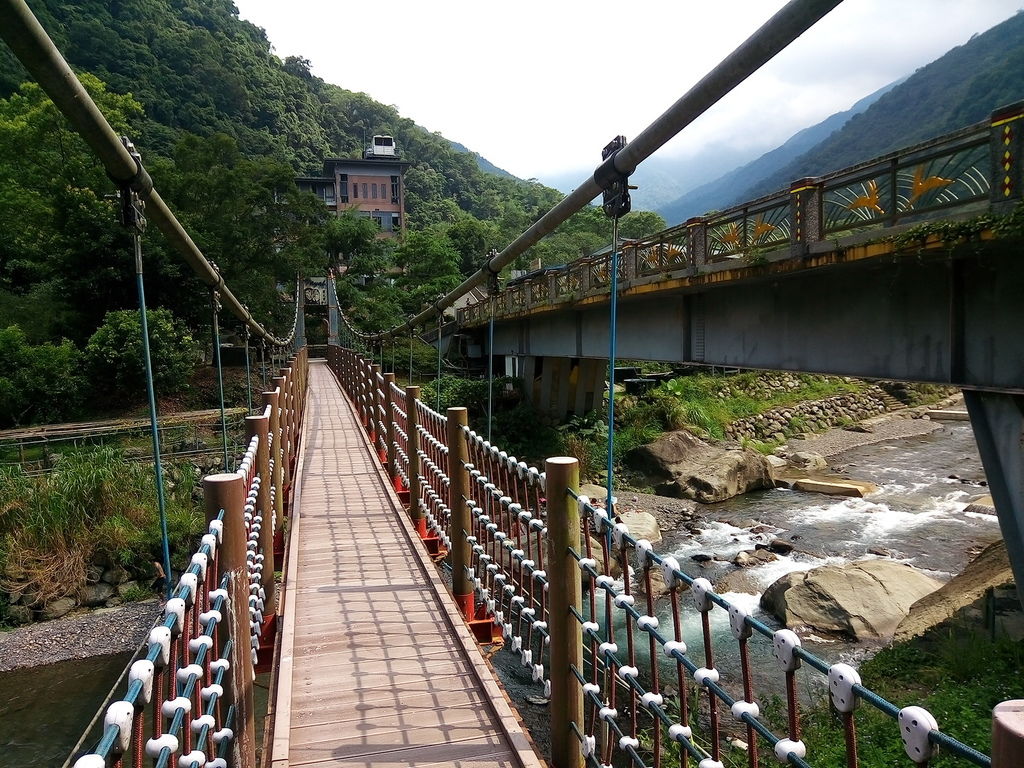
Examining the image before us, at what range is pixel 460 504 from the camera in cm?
372

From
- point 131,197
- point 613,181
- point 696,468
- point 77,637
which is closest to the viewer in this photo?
point 613,181

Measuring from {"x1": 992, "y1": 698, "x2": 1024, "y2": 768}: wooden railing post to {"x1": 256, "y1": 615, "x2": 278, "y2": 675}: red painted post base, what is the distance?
3.50 meters

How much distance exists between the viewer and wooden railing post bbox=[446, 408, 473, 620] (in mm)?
3670

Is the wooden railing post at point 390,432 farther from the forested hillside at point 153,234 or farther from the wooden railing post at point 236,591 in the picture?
the wooden railing post at point 236,591

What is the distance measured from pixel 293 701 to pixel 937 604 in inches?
280

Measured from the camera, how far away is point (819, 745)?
5031 mm

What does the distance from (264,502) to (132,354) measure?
52.5 ft

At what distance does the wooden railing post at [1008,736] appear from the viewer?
73 centimetres

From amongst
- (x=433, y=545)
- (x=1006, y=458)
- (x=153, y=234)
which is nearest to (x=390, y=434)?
(x=433, y=545)

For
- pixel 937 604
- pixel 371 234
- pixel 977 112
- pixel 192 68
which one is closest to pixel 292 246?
pixel 371 234

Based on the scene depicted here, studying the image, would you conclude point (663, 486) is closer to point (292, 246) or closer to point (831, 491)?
point (831, 491)

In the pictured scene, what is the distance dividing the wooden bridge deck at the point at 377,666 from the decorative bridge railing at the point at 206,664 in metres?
0.27

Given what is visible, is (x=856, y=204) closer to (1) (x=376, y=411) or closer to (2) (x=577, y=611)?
(2) (x=577, y=611)

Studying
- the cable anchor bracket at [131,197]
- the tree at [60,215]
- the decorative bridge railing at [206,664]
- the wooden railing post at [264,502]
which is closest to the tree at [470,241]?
the tree at [60,215]
